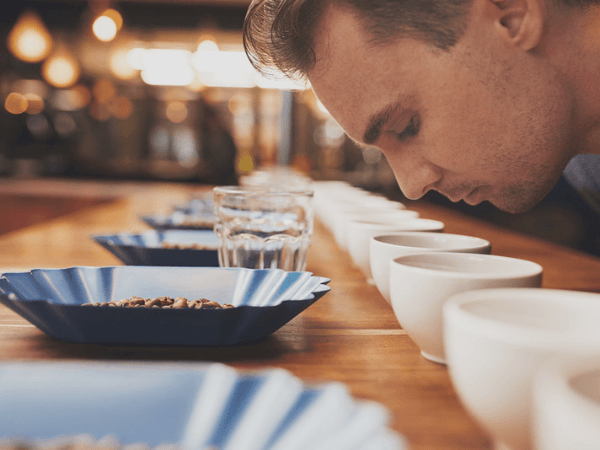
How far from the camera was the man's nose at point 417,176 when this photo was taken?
1.27 metres

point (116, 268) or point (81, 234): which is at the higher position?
point (116, 268)

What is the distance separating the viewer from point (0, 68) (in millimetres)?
9586

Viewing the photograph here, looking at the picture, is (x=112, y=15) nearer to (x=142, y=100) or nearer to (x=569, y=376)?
(x=142, y=100)

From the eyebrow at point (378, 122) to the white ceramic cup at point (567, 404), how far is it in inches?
35.5

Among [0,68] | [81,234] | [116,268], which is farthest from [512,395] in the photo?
[0,68]

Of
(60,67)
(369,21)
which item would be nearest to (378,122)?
(369,21)

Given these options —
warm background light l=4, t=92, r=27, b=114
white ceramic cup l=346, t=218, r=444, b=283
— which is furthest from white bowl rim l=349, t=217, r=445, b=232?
warm background light l=4, t=92, r=27, b=114

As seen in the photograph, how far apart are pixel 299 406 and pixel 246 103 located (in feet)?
36.9

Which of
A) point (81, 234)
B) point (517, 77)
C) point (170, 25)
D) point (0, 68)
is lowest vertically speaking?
point (81, 234)

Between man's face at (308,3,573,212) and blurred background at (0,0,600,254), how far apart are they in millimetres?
3700

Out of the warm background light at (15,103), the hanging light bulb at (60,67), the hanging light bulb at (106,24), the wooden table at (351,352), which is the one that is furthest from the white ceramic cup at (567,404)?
the warm background light at (15,103)

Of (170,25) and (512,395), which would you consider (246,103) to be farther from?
(512,395)

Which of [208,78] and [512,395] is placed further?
[208,78]

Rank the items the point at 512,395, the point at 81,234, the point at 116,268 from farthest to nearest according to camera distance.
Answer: the point at 81,234 → the point at 116,268 → the point at 512,395
